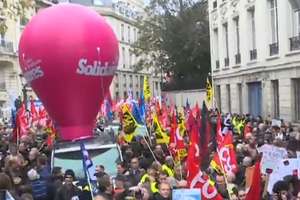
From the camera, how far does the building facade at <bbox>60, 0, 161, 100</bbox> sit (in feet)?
270

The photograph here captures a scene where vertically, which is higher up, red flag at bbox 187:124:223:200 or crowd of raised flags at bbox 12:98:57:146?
crowd of raised flags at bbox 12:98:57:146

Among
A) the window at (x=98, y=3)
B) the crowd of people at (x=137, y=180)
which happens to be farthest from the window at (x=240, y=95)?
the window at (x=98, y=3)

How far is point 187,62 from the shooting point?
53.5m

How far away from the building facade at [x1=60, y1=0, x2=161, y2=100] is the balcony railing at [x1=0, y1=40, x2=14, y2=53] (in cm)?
2357

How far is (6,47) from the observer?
184 ft

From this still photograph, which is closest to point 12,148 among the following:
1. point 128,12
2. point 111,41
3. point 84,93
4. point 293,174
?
point 84,93

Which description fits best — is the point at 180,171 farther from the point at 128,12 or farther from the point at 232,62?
the point at 128,12

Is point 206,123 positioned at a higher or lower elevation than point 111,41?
lower

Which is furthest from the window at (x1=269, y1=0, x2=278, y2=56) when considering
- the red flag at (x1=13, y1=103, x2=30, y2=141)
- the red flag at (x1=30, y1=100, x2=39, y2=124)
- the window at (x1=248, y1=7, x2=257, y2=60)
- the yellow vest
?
the yellow vest

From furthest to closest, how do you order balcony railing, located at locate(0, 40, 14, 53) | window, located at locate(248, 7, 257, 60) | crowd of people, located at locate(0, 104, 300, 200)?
balcony railing, located at locate(0, 40, 14, 53) → window, located at locate(248, 7, 257, 60) → crowd of people, located at locate(0, 104, 300, 200)

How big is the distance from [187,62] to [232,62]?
16.4 m

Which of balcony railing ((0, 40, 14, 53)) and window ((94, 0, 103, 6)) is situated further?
window ((94, 0, 103, 6))

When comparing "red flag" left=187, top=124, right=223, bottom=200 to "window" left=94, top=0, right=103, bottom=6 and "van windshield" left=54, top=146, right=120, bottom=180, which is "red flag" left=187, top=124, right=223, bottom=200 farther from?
"window" left=94, top=0, right=103, bottom=6

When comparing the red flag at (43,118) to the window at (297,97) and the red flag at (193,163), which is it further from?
the red flag at (193,163)
